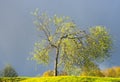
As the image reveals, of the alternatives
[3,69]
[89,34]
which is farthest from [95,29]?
[3,69]

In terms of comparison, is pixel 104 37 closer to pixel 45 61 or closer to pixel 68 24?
pixel 68 24

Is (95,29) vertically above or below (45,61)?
above

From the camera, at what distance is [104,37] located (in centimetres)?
6269

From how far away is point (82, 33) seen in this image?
6309 centimetres

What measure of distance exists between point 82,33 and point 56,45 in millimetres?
4510

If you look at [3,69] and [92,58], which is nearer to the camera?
[92,58]

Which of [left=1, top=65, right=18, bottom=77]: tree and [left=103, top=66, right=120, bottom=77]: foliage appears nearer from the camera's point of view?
[left=103, top=66, right=120, bottom=77]: foliage

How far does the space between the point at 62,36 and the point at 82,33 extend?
316 centimetres

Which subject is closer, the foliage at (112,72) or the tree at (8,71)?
the foliage at (112,72)

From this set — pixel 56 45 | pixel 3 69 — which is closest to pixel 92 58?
pixel 56 45

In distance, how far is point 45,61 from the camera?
64.3m

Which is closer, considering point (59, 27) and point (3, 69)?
point (59, 27)

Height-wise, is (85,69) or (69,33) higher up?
(69,33)

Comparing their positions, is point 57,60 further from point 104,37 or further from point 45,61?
point 104,37
